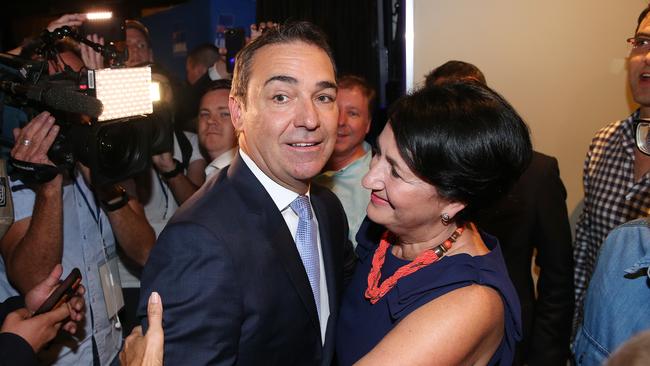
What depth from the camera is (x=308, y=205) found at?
5.56ft

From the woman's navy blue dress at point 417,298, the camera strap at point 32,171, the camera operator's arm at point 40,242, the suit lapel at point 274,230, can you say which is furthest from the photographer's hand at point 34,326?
the woman's navy blue dress at point 417,298

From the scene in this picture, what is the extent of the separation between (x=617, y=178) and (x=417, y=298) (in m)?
1.49

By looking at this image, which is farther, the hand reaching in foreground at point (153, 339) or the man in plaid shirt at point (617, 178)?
the man in plaid shirt at point (617, 178)

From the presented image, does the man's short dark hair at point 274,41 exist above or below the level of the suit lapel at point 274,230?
above

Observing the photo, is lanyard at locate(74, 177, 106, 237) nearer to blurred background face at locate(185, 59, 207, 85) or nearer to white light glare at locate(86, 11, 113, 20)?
white light glare at locate(86, 11, 113, 20)

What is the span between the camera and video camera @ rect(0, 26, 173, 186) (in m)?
1.72

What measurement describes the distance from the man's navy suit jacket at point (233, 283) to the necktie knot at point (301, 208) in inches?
5.9

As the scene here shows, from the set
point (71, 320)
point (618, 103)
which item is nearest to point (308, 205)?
point (71, 320)

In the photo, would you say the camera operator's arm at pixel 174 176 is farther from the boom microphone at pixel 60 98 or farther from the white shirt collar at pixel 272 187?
the white shirt collar at pixel 272 187

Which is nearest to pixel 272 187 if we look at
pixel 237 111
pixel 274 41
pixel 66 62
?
pixel 237 111

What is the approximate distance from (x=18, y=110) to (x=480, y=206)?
1644 millimetres

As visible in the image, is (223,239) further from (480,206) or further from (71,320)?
(71,320)

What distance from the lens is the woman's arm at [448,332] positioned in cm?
124

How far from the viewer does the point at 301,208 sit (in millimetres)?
1647
